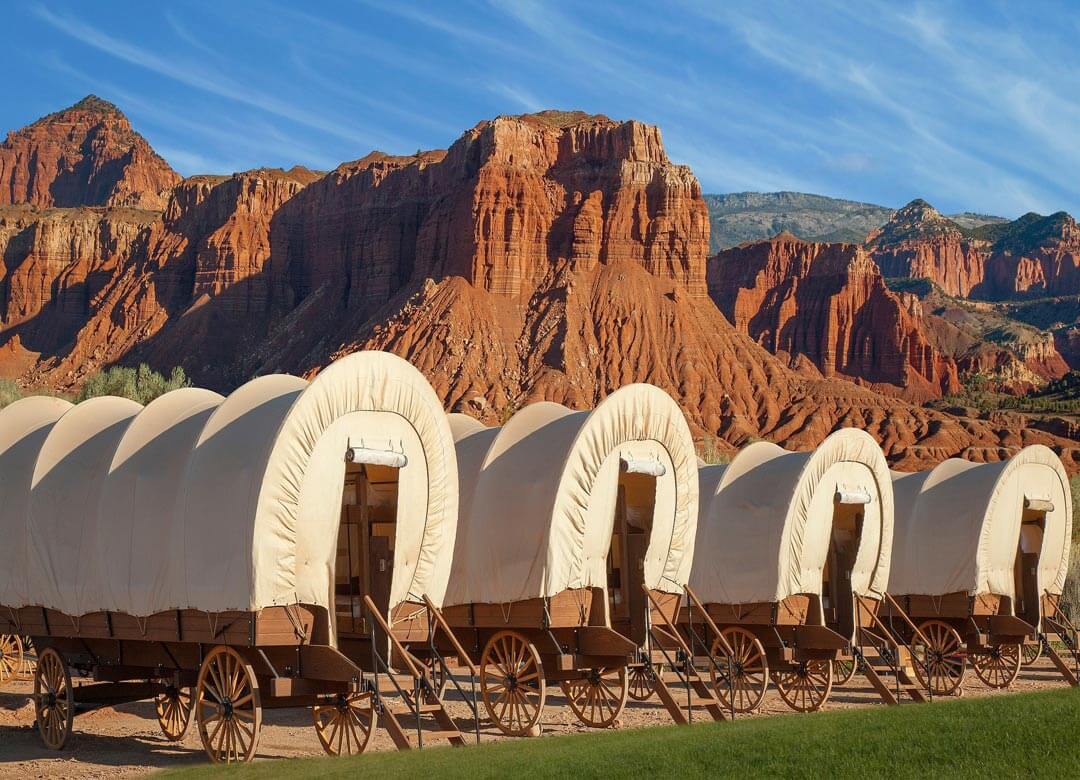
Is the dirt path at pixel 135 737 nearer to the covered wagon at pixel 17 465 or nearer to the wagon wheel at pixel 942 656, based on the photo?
the wagon wheel at pixel 942 656

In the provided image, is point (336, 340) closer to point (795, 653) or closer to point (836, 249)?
point (836, 249)

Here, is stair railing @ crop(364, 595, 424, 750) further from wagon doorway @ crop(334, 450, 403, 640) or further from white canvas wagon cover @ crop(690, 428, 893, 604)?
white canvas wagon cover @ crop(690, 428, 893, 604)

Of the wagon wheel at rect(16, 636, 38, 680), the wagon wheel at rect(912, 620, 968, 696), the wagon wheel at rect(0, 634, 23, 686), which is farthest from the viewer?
the wagon wheel at rect(912, 620, 968, 696)

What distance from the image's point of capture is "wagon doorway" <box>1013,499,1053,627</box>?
29.6 meters

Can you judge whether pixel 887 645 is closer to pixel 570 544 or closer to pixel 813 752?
pixel 570 544

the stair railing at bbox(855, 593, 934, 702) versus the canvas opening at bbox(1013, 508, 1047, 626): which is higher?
the canvas opening at bbox(1013, 508, 1047, 626)

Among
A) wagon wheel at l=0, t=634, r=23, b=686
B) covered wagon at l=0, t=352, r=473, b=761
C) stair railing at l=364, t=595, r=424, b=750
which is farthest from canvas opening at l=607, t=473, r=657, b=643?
wagon wheel at l=0, t=634, r=23, b=686

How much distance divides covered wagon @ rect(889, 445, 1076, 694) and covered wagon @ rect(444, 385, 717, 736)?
7.83m

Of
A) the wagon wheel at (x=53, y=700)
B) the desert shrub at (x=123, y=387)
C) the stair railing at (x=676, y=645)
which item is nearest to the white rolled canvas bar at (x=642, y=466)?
the stair railing at (x=676, y=645)

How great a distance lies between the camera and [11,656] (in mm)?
26578

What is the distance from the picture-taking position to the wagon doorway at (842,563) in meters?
24.9

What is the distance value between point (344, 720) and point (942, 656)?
14.8 metres

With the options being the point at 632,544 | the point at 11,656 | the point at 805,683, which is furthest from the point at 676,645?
the point at 11,656

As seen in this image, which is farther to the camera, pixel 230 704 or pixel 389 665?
pixel 389 665
